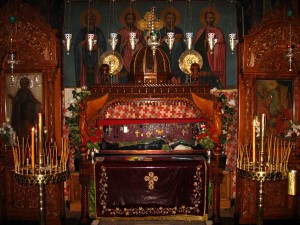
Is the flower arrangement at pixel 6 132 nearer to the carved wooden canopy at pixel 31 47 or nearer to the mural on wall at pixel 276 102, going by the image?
the carved wooden canopy at pixel 31 47

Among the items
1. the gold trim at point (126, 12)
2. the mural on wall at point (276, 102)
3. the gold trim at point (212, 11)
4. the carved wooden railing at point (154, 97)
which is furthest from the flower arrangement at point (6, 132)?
the mural on wall at point (276, 102)

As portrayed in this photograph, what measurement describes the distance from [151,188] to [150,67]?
171cm

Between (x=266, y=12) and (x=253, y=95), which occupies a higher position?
(x=266, y=12)

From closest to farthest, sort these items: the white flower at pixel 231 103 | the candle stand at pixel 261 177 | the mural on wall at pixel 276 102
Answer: the candle stand at pixel 261 177
the mural on wall at pixel 276 102
the white flower at pixel 231 103

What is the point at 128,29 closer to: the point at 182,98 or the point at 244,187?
the point at 182,98

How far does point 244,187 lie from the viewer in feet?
18.3

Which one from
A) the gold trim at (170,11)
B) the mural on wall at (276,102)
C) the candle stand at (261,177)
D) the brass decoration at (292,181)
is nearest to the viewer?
the brass decoration at (292,181)

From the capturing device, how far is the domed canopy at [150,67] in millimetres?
5488

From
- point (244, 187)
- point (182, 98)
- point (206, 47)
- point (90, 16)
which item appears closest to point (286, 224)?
point (244, 187)

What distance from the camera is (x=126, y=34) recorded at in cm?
655

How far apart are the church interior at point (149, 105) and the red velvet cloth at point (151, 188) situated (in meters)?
0.01

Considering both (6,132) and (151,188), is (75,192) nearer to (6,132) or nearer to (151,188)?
(6,132)

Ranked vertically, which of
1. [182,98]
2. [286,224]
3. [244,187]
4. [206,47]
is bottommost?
[286,224]

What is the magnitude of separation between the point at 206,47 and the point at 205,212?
2773 millimetres
